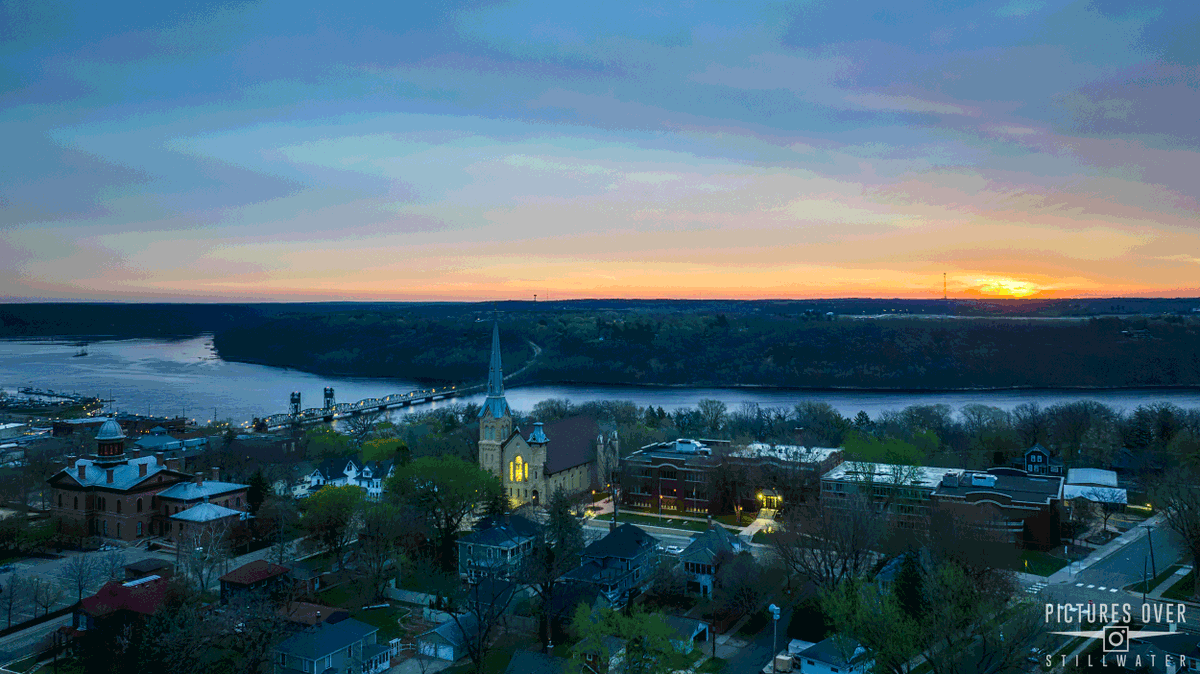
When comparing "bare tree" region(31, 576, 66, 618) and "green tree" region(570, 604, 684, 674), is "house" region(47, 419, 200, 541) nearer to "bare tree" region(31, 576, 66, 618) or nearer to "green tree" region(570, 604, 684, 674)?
"bare tree" region(31, 576, 66, 618)

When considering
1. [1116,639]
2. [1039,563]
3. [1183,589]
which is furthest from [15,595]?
[1183,589]

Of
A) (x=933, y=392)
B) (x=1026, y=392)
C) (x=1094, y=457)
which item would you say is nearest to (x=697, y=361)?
(x=933, y=392)

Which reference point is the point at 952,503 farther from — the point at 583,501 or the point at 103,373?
the point at 103,373

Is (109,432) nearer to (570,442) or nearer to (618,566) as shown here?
(570,442)

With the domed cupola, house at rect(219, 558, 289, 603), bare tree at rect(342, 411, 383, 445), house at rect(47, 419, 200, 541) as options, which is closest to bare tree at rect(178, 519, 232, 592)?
house at rect(219, 558, 289, 603)

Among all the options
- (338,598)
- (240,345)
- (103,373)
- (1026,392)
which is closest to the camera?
(338,598)
